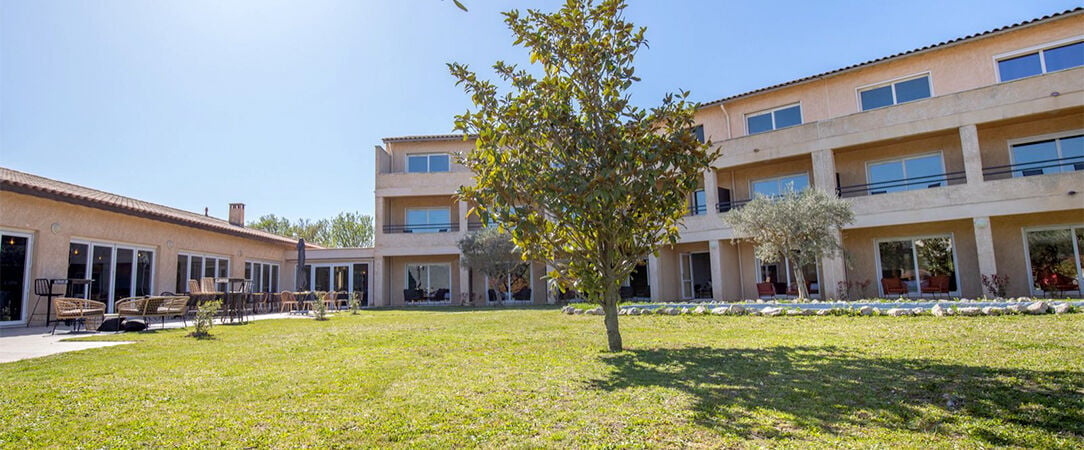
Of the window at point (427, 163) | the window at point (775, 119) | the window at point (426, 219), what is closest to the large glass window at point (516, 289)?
the window at point (426, 219)

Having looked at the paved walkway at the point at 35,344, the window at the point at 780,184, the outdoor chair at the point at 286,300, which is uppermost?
the window at the point at 780,184

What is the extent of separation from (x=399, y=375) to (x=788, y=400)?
346cm

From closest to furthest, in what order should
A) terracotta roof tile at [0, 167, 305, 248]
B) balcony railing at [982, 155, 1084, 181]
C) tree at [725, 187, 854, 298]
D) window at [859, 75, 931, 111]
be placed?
terracotta roof tile at [0, 167, 305, 248] < tree at [725, 187, 854, 298] < balcony railing at [982, 155, 1084, 181] < window at [859, 75, 931, 111]

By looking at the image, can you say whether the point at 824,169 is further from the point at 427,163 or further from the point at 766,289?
the point at 427,163

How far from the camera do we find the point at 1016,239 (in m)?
15.2

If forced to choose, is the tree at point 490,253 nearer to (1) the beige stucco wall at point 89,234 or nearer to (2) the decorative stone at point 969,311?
(1) the beige stucco wall at point 89,234

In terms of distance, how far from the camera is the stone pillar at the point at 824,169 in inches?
666

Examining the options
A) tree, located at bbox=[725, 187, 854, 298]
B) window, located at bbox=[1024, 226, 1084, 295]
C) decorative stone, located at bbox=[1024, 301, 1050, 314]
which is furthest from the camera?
window, located at bbox=[1024, 226, 1084, 295]

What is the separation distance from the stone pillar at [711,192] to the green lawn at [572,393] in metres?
11.8

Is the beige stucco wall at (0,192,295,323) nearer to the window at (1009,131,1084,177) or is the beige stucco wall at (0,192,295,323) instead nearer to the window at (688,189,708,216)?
the window at (688,189,708,216)

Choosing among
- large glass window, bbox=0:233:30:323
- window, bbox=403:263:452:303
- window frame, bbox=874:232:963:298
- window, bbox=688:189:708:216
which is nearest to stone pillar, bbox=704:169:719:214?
window, bbox=688:189:708:216

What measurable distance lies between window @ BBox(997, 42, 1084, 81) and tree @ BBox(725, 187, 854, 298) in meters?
7.25

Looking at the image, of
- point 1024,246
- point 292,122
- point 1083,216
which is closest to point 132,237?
point 292,122

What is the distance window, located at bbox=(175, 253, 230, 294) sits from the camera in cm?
1700
